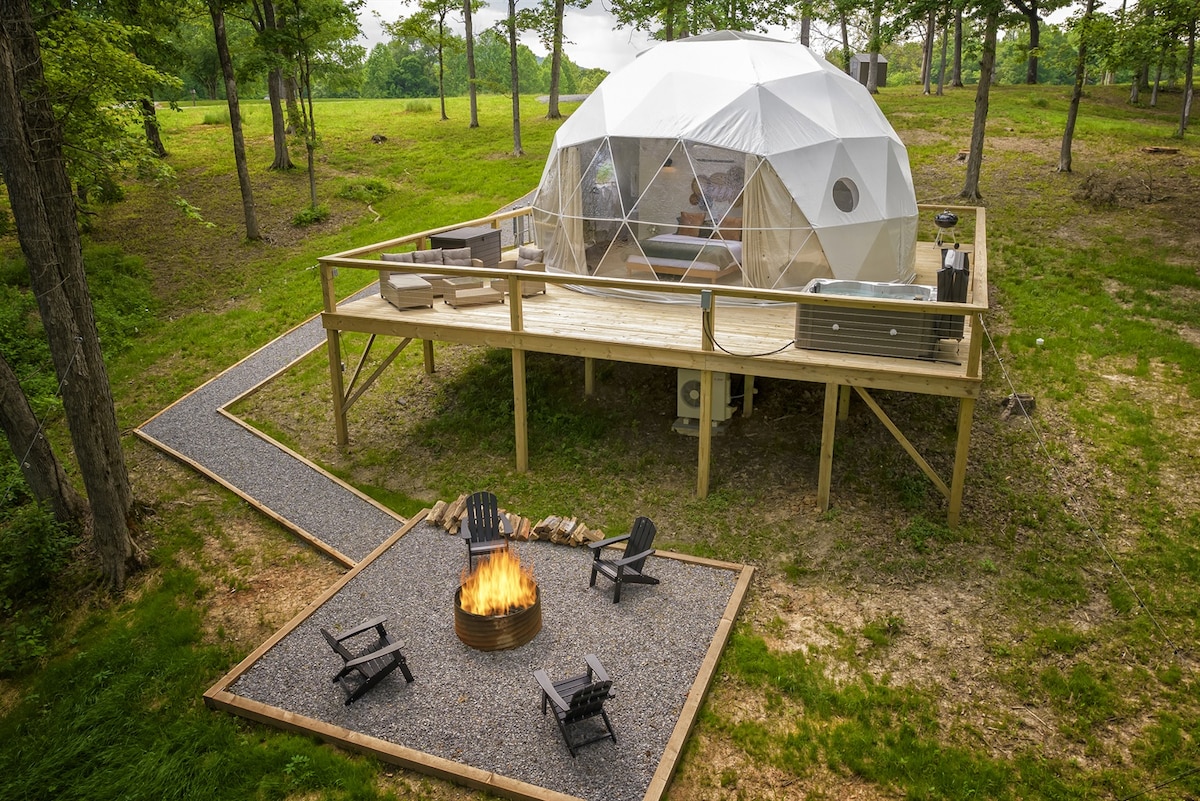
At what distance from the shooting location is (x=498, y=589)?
25.0 ft

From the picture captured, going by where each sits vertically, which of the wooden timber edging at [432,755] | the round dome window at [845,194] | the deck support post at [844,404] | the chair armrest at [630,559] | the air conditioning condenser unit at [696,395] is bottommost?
the wooden timber edging at [432,755]

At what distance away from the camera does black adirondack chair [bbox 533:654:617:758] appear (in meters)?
6.16

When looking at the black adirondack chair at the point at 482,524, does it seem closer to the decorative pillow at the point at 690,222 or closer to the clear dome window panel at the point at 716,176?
the decorative pillow at the point at 690,222

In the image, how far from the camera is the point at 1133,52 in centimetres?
1814

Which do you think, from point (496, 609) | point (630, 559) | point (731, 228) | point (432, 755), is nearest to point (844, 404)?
point (731, 228)

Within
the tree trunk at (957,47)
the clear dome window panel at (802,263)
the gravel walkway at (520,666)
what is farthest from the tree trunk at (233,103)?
the tree trunk at (957,47)

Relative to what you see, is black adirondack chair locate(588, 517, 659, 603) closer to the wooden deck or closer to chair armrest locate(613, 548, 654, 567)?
chair armrest locate(613, 548, 654, 567)

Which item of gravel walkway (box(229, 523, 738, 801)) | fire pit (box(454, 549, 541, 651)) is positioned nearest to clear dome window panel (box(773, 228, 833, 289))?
gravel walkway (box(229, 523, 738, 801))

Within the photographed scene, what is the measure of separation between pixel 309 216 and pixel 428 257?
33.4 feet

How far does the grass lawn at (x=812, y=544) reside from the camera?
6.50m

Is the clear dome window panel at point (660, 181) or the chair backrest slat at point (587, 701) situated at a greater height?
the clear dome window panel at point (660, 181)

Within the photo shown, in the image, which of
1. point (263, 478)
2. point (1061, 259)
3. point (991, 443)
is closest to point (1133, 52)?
point (1061, 259)

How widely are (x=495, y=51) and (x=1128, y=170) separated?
2398 inches

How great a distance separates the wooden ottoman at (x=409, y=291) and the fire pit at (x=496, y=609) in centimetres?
514
